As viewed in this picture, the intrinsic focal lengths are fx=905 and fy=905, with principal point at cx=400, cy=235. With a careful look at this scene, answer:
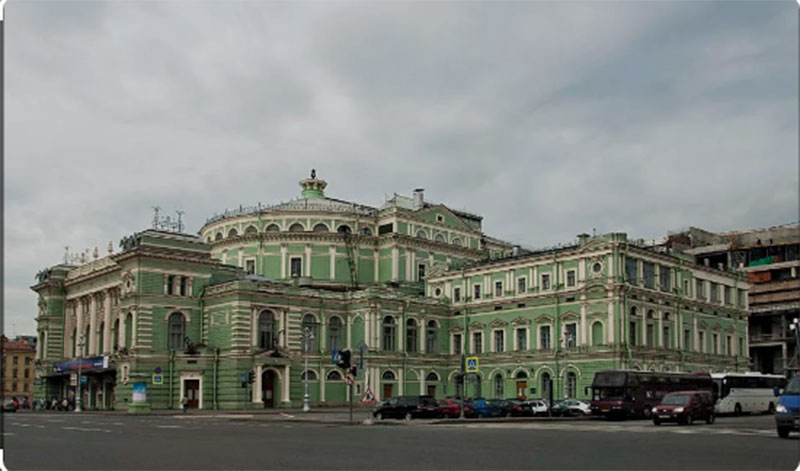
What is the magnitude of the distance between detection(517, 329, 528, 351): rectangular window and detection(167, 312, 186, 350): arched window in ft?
99.9

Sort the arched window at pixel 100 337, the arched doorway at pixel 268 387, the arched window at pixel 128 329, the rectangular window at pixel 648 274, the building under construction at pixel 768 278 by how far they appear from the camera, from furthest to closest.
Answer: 1. the building under construction at pixel 768 278
2. the arched window at pixel 100 337
3. the rectangular window at pixel 648 274
4. the arched window at pixel 128 329
5. the arched doorway at pixel 268 387

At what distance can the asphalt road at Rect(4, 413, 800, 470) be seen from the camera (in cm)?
2125

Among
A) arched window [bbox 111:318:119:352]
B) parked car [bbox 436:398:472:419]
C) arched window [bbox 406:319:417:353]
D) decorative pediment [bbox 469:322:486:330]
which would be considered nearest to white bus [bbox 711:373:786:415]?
parked car [bbox 436:398:472:419]

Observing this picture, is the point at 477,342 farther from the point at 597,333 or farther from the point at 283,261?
the point at 283,261

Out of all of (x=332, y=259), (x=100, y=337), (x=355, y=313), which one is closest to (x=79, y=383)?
(x=100, y=337)

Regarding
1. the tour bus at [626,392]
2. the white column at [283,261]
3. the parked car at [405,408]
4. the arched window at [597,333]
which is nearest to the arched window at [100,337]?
the white column at [283,261]

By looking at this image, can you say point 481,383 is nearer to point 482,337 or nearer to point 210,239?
point 482,337

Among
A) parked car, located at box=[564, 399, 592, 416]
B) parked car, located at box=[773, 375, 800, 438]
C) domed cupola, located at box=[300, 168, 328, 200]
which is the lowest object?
parked car, located at box=[564, 399, 592, 416]

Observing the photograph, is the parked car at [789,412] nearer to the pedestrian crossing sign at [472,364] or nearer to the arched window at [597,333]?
the pedestrian crossing sign at [472,364]

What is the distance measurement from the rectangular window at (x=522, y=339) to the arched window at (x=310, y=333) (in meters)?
18.8

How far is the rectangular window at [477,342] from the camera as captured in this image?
87.8m

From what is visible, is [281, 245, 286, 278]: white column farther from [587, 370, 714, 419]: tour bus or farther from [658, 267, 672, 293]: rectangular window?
[587, 370, 714, 419]: tour bus

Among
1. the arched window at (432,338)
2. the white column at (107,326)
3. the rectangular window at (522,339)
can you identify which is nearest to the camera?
the white column at (107,326)

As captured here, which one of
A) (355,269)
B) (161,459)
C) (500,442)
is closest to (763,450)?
(500,442)
